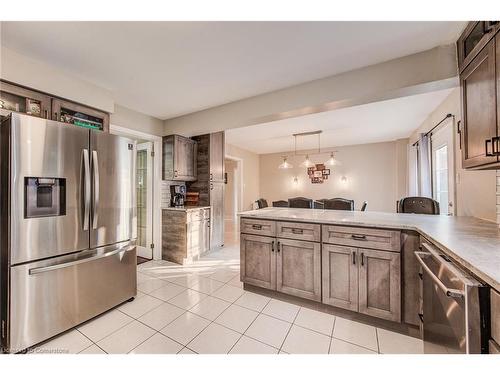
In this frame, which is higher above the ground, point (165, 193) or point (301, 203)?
point (165, 193)

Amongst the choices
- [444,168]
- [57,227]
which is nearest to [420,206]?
[444,168]

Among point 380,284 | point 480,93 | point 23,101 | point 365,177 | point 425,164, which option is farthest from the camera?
point 365,177

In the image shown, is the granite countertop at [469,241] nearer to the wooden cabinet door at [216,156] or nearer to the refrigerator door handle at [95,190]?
the refrigerator door handle at [95,190]

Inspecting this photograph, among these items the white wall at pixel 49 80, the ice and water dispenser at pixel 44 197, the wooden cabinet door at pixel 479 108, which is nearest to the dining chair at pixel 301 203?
the wooden cabinet door at pixel 479 108

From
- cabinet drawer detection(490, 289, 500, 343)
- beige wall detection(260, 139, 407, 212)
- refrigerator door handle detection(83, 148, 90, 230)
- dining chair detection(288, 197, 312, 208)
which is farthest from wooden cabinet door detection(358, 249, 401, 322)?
beige wall detection(260, 139, 407, 212)

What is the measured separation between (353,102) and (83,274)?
3.10m

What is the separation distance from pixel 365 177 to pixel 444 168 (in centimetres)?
309

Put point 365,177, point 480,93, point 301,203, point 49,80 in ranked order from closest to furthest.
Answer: point 480,93 < point 49,80 < point 301,203 < point 365,177

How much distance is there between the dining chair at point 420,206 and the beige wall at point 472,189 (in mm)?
217

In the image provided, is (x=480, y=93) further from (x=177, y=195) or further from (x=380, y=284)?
(x=177, y=195)

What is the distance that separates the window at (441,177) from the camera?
126 inches

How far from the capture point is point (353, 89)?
2.13m
